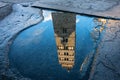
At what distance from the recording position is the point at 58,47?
4730mm

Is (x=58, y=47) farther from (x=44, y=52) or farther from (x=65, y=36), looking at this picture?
(x=65, y=36)

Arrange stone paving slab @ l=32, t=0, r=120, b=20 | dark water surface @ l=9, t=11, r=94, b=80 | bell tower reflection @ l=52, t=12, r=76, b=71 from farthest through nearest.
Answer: stone paving slab @ l=32, t=0, r=120, b=20, bell tower reflection @ l=52, t=12, r=76, b=71, dark water surface @ l=9, t=11, r=94, b=80

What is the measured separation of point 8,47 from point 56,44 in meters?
1.11

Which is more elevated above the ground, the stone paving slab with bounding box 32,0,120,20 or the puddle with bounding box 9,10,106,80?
the stone paving slab with bounding box 32,0,120,20

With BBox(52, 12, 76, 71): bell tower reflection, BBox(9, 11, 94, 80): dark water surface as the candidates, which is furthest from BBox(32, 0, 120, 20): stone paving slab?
BBox(9, 11, 94, 80): dark water surface

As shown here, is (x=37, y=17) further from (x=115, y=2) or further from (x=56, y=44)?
(x=115, y=2)

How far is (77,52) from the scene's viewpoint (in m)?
4.45

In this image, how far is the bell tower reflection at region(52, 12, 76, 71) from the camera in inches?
164

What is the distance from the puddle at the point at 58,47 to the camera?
150 inches

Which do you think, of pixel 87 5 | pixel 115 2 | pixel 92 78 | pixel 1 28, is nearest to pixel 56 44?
pixel 92 78

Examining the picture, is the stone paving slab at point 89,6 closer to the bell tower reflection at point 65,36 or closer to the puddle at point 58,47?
the puddle at point 58,47

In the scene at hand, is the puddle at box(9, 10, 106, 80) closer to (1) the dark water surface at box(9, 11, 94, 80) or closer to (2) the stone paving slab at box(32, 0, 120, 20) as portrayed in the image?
(1) the dark water surface at box(9, 11, 94, 80)

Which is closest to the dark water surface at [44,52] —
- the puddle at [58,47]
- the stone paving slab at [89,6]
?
the puddle at [58,47]

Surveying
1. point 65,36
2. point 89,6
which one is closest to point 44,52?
point 65,36
